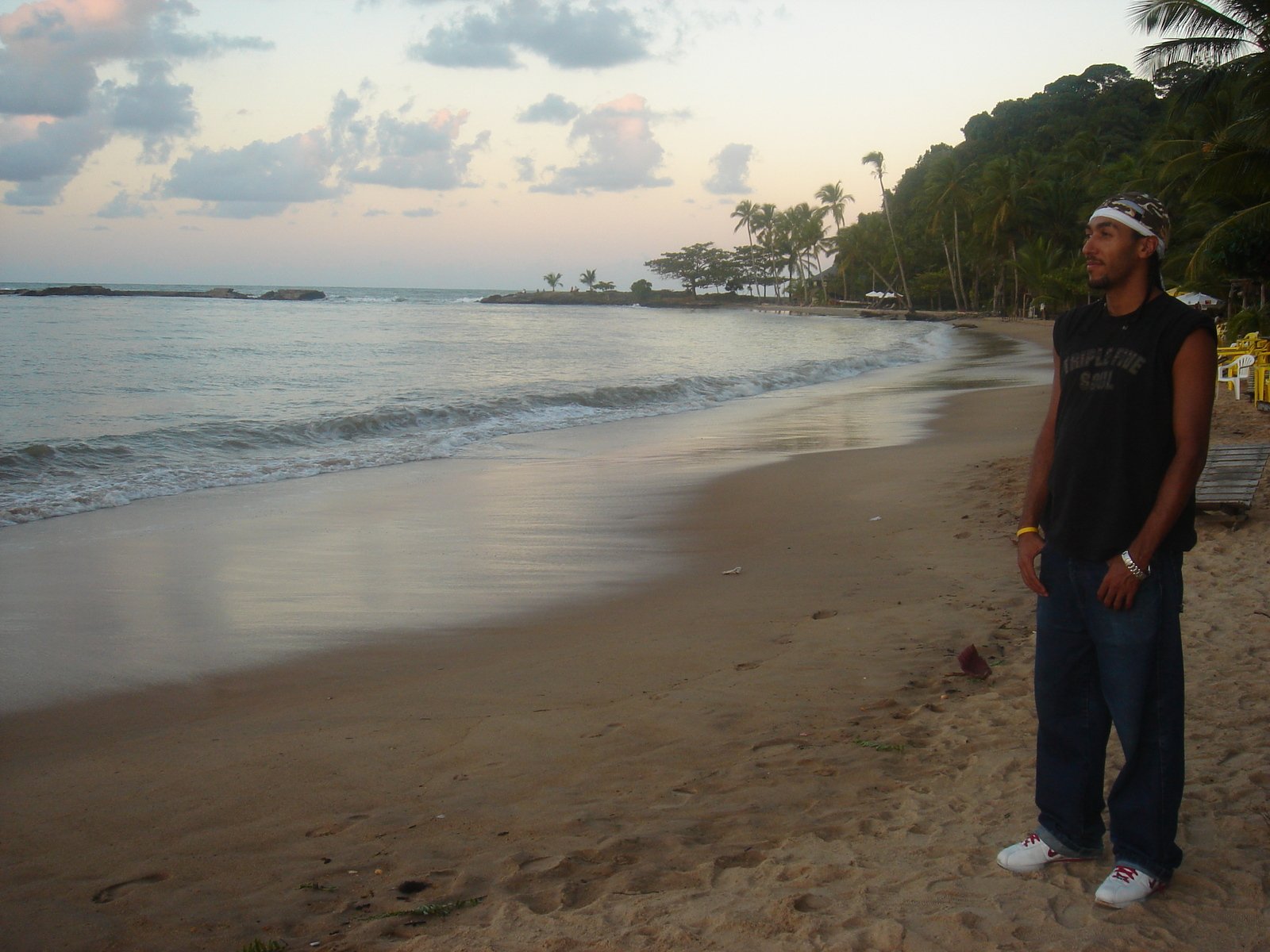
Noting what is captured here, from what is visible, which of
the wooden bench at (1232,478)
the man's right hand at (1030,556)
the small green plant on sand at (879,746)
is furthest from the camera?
the wooden bench at (1232,478)

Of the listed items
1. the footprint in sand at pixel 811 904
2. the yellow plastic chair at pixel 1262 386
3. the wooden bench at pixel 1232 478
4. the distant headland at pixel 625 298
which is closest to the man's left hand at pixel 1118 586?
the footprint in sand at pixel 811 904

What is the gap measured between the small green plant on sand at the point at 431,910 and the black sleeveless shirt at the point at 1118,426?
5.92 ft

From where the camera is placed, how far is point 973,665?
166 inches

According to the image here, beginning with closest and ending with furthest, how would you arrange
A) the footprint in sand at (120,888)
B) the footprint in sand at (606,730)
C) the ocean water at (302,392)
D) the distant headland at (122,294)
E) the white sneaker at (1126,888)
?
the white sneaker at (1126,888) < the footprint in sand at (120,888) < the footprint in sand at (606,730) < the ocean water at (302,392) < the distant headland at (122,294)

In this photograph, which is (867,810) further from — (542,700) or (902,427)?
(902,427)

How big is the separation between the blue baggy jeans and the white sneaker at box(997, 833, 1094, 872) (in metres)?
0.02

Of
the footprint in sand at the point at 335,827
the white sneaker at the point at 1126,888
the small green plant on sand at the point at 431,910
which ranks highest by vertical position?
the white sneaker at the point at 1126,888

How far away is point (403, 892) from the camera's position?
273cm

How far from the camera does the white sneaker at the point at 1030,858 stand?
2.63 metres

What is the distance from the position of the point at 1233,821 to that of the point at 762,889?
139 cm

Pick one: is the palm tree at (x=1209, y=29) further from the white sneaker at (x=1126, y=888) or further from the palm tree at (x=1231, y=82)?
the white sneaker at (x=1126, y=888)

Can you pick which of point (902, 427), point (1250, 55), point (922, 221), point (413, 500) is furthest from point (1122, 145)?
point (413, 500)

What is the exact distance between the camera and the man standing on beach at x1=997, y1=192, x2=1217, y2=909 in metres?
2.31

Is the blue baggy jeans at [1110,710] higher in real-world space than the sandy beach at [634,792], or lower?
higher
